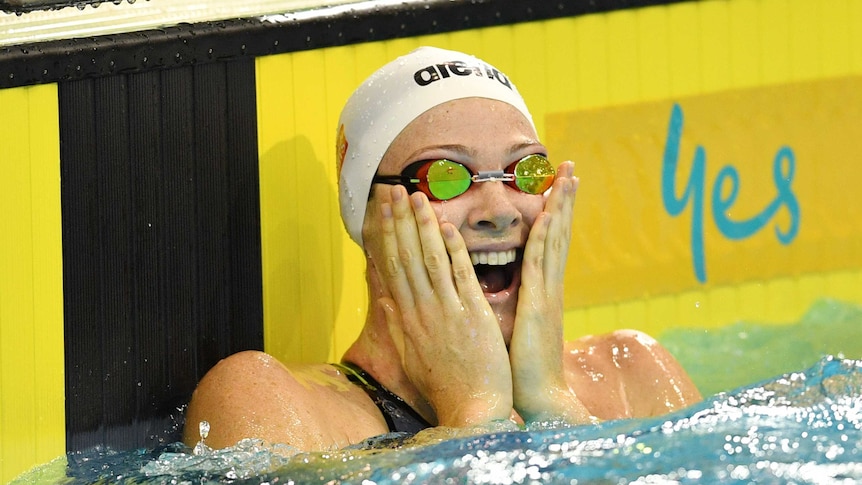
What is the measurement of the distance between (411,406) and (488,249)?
31 cm

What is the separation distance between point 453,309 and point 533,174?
0.28 meters

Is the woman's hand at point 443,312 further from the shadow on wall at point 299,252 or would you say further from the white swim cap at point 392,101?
the shadow on wall at point 299,252

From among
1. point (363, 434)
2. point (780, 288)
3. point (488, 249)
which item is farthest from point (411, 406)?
point (780, 288)

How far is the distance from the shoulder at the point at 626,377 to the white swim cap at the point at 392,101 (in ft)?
1.65

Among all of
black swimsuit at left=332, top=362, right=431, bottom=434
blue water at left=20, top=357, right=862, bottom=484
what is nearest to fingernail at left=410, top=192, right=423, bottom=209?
black swimsuit at left=332, top=362, right=431, bottom=434

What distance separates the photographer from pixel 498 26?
280 centimetres

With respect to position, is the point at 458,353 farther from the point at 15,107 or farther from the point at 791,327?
the point at 791,327

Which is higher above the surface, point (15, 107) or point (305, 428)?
point (15, 107)

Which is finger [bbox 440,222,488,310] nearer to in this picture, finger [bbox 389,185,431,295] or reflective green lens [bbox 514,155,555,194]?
finger [bbox 389,185,431,295]

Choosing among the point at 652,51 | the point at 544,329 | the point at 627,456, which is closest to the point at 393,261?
the point at 544,329

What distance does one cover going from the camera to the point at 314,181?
104 inches

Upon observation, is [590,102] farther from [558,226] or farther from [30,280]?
[30,280]

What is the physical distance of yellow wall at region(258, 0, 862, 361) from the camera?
2.61 m

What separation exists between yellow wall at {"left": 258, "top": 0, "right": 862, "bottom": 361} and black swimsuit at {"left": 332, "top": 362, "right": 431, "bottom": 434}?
0.26 metres
